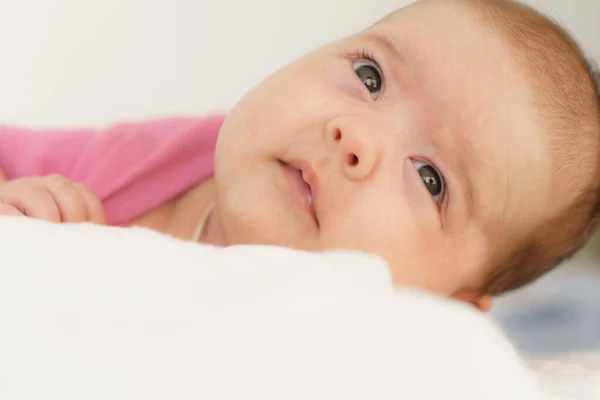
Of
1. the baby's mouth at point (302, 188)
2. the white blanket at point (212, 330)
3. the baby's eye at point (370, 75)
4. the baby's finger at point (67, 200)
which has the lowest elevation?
the baby's finger at point (67, 200)

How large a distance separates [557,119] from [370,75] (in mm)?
219

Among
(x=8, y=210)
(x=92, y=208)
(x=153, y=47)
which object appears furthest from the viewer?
(x=153, y=47)

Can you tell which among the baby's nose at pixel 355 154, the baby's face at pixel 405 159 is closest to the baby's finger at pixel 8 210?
the baby's face at pixel 405 159

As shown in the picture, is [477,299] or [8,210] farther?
[477,299]

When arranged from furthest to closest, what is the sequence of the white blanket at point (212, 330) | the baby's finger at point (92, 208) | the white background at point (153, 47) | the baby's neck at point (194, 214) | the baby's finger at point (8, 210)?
1. the white background at point (153, 47)
2. the baby's neck at point (194, 214)
3. the baby's finger at point (92, 208)
4. the baby's finger at point (8, 210)
5. the white blanket at point (212, 330)

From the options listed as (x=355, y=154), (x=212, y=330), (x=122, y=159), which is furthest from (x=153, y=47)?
(x=212, y=330)

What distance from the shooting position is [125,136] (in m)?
0.92

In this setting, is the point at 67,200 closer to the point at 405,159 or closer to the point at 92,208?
the point at 92,208

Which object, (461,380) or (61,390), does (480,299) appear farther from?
(61,390)

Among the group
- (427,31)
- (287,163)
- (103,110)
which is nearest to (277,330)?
(287,163)

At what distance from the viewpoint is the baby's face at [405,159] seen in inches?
25.2

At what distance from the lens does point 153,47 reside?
1174 millimetres

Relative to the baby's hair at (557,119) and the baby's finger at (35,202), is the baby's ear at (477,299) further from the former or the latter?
the baby's finger at (35,202)

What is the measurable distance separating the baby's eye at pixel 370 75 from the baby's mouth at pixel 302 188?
0.45 feet
